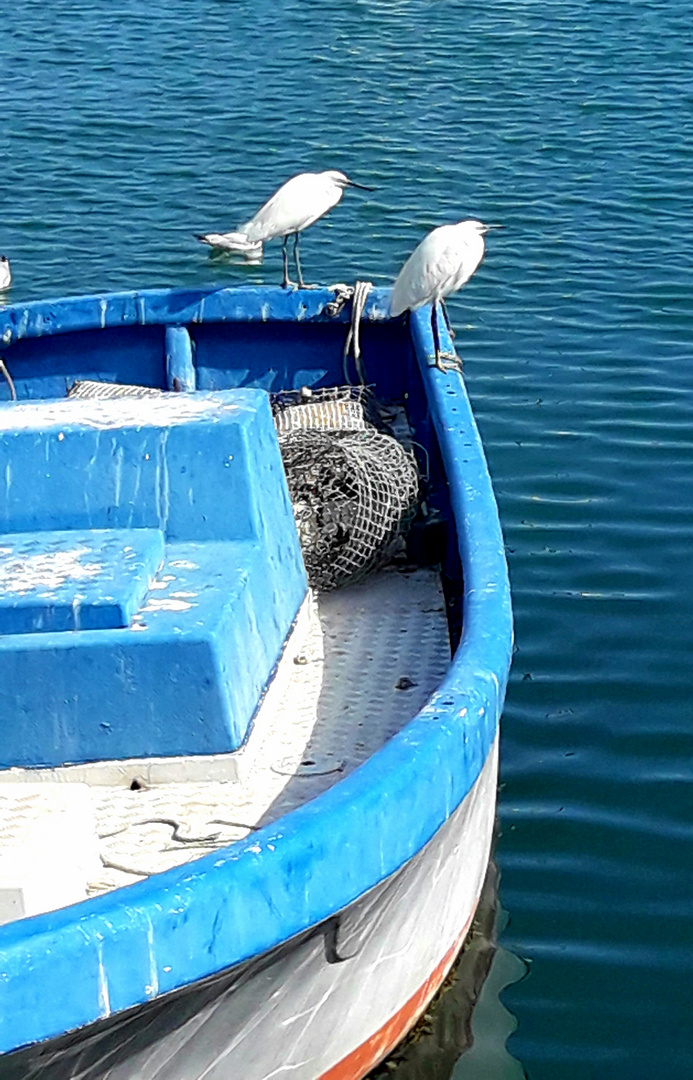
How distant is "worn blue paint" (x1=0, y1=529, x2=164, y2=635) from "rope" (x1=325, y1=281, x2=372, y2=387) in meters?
2.53

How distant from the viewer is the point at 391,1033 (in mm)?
4008

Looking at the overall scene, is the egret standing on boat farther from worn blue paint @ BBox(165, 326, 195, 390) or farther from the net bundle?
the net bundle

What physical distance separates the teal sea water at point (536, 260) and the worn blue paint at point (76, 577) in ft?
5.18

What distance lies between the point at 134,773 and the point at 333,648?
1.04m

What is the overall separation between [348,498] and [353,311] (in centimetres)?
169

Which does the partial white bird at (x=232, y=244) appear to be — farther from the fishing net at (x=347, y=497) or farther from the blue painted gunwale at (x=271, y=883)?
the blue painted gunwale at (x=271, y=883)

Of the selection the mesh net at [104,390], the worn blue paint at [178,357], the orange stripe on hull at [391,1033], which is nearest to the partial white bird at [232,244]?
the worn blue paint at [178,357]

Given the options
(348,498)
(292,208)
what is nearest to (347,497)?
(348,498)

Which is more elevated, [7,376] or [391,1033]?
[7,376]

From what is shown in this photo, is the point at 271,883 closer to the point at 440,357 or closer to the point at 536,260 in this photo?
the point at 440,357

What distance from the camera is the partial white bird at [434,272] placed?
22.2 ft

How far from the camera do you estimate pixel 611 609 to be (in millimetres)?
6461

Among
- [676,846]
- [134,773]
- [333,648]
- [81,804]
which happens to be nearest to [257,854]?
[81,804]

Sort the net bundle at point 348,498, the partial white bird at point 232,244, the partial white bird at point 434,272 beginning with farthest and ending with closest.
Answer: the partial white bird at point 232,244
the partial white bird at point 434,272
the net bundle at point 348,498
